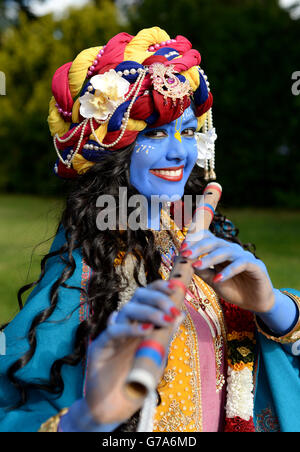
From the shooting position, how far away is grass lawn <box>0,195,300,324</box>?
5.75 metres

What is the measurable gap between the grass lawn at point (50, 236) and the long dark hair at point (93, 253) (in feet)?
1.08

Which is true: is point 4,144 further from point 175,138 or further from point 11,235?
point 175,138

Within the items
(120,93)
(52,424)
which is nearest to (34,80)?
(120,93)

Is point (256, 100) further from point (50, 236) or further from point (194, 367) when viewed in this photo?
point (194, 367)

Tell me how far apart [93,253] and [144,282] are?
228 mm

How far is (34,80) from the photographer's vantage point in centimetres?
1767

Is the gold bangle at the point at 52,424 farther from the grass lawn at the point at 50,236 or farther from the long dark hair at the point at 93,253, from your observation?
the grass lawn at the point at 50,236

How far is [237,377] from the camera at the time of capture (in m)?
1.92

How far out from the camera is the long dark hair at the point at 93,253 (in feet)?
5.54

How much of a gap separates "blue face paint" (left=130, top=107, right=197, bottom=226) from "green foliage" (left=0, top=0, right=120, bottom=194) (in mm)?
14003

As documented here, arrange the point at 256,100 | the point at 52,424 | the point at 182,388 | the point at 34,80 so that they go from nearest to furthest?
the point at 52,424
the point at 182,388
the point at 256,100
the point at 34,80

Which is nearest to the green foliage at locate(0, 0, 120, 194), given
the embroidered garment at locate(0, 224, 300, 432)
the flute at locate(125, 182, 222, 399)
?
the embroidered garment at locate(0, 224, 300, 432)

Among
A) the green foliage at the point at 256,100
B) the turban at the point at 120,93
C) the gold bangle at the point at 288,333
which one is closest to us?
the gold bangle at the point at 288,333

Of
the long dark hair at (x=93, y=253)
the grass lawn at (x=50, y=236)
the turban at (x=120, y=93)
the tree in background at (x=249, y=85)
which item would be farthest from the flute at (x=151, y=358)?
the tree in background at (x=249, y=85)
